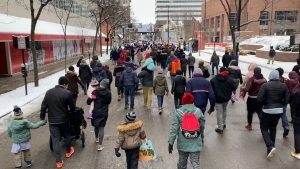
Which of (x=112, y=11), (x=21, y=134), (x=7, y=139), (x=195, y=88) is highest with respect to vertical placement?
(x=112, y=11)

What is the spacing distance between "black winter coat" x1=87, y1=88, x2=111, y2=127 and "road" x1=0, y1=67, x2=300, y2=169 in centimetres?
74

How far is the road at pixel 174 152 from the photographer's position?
23.0 ft

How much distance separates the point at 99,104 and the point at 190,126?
2968 mm

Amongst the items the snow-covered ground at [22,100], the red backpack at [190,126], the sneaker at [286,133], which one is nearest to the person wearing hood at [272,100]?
the sneaker at [286,133]

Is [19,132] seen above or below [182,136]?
below

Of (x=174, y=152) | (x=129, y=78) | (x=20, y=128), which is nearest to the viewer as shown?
(x=20, y=128)

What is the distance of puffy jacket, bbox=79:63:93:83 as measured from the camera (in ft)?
48.0

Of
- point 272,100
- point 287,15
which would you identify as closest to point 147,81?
point 272,100

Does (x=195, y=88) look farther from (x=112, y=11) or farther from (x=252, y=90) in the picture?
(x=112, y=11)

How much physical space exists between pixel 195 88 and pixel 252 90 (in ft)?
5.55

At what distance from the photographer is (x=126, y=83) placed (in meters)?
11.7

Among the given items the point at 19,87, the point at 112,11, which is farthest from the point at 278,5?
the point at 19,87

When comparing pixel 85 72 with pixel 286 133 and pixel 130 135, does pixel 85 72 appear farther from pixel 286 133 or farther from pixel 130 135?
pixel 130 135

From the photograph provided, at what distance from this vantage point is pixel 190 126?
207 inches
